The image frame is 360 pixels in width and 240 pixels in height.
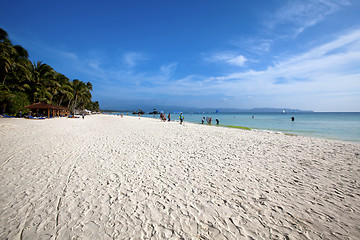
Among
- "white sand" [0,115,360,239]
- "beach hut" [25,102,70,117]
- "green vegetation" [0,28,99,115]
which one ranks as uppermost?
"green vegetation" [0,28,99,115]

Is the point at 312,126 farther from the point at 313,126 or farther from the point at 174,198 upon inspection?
the point at 174,198

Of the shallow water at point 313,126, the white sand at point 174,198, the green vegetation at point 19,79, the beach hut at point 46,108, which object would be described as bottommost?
the shallow water at point 313,126

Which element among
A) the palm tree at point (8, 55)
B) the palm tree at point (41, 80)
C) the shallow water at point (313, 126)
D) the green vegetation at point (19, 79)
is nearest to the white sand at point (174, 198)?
the shallow water at point (313, 126)

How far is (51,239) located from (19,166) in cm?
420

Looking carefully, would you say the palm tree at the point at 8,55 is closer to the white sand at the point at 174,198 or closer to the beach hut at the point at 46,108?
the beach hut at the point at 46,108

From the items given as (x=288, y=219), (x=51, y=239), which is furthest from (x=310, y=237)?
(x=51, y=239)

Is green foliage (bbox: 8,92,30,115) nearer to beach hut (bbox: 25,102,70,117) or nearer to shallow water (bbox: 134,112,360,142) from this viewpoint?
beach hut (bbox: 25,102,70,117)

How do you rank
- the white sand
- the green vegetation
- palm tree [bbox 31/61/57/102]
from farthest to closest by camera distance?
palm tree [bbox 31/61/57/102], the green vegetation, the white sand

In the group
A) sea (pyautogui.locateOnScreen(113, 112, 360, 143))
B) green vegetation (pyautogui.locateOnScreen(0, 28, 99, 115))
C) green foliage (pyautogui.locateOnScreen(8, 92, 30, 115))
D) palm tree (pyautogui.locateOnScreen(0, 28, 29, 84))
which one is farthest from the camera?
green foliage (pyautogui.locateOnScreen(8, 92, 30, 115))

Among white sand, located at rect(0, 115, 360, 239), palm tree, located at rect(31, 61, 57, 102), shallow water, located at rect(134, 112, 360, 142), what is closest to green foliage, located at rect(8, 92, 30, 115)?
palm tree, located at rect(31, 61, 57, 102)

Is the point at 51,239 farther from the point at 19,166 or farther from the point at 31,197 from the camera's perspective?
the point at 19,166

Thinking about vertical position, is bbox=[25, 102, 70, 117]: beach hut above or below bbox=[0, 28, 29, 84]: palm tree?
below

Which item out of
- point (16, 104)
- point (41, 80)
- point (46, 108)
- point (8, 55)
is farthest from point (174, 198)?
point (41, 80)

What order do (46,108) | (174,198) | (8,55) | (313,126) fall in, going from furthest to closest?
1. (313,126)
2. (46,108)
3. (8,55)
4. (174,198)
